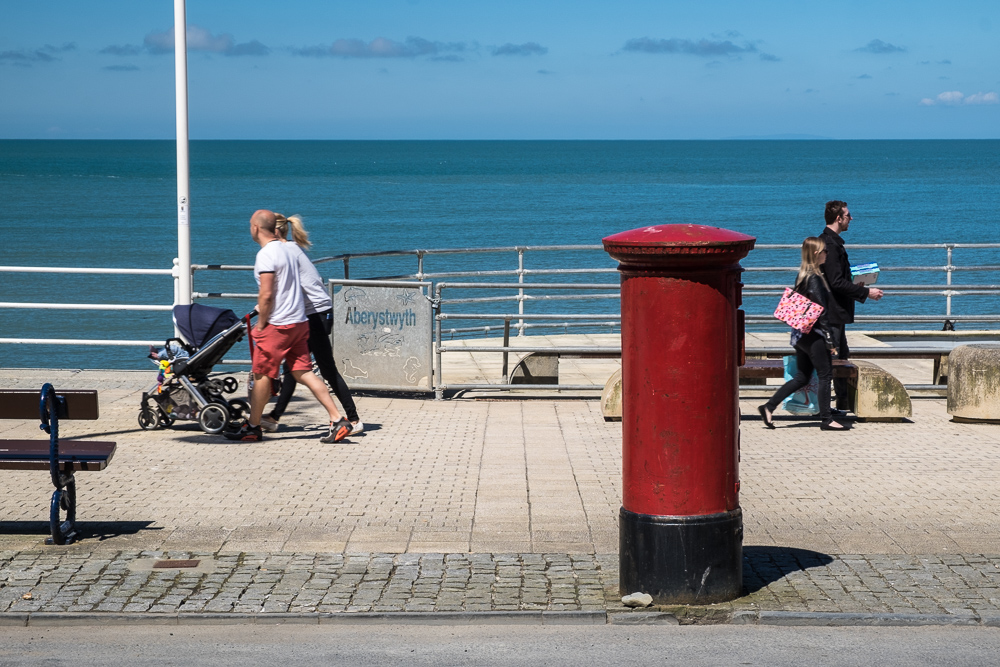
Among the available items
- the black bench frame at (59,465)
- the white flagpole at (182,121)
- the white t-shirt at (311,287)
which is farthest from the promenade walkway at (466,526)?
the white flagpole at (182,121)

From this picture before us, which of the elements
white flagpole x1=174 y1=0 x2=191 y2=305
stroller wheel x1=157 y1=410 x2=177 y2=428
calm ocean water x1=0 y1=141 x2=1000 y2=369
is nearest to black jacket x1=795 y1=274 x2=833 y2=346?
stroller wheel x1=157 y1=410 x2=177 y2=428

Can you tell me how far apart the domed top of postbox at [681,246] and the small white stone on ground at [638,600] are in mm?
1448

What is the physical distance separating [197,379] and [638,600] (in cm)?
505

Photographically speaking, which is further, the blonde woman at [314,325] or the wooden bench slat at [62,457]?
the blonde woman at [314,325]

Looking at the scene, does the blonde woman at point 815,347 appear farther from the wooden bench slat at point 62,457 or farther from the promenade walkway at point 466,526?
the wooden bench slat at point 62,457

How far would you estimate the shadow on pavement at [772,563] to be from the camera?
564cm

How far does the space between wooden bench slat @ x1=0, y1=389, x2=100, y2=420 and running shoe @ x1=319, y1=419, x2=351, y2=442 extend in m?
2.62

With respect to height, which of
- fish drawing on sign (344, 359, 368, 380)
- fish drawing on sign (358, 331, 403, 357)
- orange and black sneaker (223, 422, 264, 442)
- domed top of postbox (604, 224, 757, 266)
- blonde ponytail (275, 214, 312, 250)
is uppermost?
blonde ponytail (275, 214, 312, 250)

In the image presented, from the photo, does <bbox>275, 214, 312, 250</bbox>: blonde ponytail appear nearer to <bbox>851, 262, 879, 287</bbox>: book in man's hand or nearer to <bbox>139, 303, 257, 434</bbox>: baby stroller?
<bbox>139, 303, 257, 434</bbox>: baby stroller

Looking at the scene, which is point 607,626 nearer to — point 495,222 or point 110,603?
point 110,603

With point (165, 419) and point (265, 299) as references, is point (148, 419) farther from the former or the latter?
point (265, 299)

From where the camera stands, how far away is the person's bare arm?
8711mm

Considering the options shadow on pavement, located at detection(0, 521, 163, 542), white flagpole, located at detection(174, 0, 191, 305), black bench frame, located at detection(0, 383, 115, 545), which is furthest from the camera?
white flagpole, located at detection(174, 0, 191, 305)

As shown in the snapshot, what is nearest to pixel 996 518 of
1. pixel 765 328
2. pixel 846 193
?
pixel 765 328
